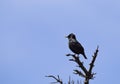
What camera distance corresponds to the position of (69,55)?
16391 millimetres

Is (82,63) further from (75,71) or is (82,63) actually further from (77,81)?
(77,81)

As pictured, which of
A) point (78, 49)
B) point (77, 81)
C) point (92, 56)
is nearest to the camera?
point (77, 81)

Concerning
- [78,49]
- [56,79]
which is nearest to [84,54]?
[78,49]

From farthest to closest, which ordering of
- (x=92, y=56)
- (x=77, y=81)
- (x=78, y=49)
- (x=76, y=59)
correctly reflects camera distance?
(x=78, y=49), (x=76, y=59), (x=92, y=56), (x=77, y=81)

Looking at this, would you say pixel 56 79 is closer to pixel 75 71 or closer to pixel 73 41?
pixel 75 71

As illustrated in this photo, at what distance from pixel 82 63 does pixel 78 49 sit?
4.94m

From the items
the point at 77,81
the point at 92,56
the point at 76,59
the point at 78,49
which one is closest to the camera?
the point at 77,81

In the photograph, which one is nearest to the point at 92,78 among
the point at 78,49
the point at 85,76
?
the point at 85,76

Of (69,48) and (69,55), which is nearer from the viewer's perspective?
(69,55)

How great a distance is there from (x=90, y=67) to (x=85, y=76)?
385mm

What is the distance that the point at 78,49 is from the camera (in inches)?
792

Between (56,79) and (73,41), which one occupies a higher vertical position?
(73,41)

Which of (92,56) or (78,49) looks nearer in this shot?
(92,56)

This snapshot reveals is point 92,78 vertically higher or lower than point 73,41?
lower
